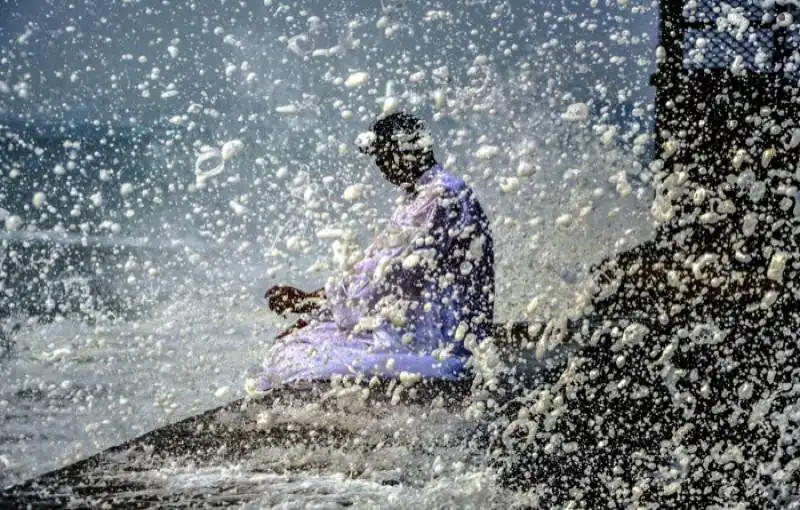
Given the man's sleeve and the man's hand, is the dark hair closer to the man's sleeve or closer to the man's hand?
the man's sleeve

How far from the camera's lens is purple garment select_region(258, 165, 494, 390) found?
135 inches

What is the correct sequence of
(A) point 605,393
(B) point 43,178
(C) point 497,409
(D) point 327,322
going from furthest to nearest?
(B) point 43,178 < (D) point 327,322 < (A) point 605,393 < (C) point 497,409

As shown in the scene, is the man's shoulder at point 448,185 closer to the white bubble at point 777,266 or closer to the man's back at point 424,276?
the man's back at point 424,276

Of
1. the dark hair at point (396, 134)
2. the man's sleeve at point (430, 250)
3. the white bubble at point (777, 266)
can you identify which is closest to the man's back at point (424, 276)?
the man's sleeve at point (430, 250)

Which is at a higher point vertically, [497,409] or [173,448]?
[173,448]

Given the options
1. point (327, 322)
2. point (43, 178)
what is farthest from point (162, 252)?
point (327, 322)

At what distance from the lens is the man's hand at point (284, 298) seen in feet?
11.5

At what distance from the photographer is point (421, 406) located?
10.2ft

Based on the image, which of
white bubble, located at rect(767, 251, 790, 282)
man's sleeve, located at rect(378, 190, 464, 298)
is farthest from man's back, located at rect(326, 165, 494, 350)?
white bubble, located at rect(767, 251, 790, 282)

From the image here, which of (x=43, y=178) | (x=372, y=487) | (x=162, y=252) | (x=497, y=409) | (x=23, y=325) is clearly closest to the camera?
(x=372, y=487)

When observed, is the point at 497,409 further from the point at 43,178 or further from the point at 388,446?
the point at 43,178

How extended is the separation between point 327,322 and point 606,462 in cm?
146

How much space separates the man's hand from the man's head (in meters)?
0.60

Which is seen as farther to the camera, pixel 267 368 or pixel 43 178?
pixel 43 178
